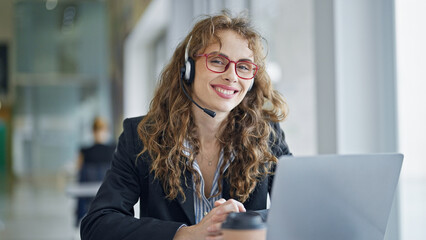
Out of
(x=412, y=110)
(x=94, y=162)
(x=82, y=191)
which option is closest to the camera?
(x=412, y=110)

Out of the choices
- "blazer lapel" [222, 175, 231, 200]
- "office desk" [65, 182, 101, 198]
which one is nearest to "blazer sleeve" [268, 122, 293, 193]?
"blazer lapel" [222, 175, 231, 200]

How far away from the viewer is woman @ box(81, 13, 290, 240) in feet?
5.13

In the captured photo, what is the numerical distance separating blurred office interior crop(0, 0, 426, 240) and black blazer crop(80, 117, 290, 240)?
0.44 m

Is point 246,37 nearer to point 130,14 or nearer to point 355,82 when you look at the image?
point 355,82

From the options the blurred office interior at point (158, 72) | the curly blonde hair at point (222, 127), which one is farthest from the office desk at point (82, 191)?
the curly blonde hair at point (222, 127)

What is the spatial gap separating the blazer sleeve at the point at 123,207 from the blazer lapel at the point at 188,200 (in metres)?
0.15

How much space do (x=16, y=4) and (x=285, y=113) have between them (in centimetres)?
1318

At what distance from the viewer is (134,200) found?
1.61m

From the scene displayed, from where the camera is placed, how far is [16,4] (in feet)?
43.4

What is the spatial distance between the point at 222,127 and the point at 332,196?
735mm

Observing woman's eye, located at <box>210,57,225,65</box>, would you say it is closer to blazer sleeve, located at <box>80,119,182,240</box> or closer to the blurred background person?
blazer sleeve, located at <box>80,119,182,240</box>

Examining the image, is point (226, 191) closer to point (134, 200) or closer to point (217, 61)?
point (134, 200)

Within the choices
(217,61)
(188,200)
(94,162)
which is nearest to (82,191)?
(94,162)

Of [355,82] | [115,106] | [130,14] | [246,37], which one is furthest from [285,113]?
[115,106]
